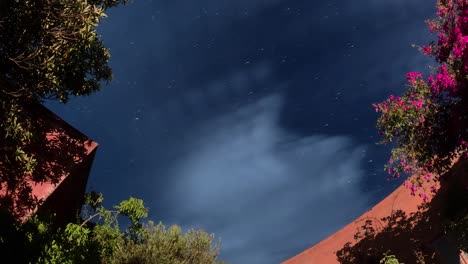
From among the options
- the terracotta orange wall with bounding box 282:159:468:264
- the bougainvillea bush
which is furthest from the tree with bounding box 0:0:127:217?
the terracotta orange wall with bounding box 282:159:468:264

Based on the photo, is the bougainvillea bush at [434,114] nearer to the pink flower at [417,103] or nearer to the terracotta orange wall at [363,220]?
the pink flower at [417,103]

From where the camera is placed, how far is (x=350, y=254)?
78.5ft

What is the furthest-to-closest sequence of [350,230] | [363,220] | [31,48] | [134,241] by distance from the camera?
[350,230] < [363,220] < [134,241] < [31,48]

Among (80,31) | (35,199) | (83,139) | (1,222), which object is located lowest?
(1,222)

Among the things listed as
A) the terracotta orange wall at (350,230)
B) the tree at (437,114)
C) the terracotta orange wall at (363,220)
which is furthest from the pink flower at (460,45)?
the terracotta orange wall at (350,230)

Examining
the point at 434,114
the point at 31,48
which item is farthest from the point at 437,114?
the point at 31,48

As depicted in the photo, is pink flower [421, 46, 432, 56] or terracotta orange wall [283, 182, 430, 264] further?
terracotta orange wall [283, 182, 430, 264]

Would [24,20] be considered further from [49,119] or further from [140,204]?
[140,204]

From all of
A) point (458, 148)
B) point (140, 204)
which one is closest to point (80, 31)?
point (140, 204)

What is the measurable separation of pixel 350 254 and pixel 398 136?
423 inches

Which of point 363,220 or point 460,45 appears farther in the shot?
point 363,220

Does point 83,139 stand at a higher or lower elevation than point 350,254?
higher

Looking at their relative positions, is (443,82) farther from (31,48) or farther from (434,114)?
(31,48)

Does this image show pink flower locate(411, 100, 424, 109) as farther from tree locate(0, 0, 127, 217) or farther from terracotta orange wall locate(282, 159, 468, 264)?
tree locate(0, 0, 127, 217)
